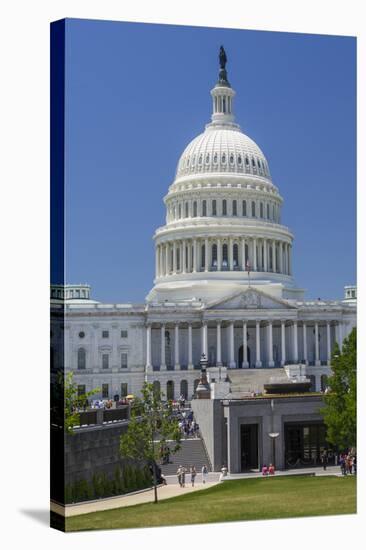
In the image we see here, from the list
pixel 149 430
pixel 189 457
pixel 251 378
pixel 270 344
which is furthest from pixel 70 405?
pixel 270 344

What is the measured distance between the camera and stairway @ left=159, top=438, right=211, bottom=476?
4819cm

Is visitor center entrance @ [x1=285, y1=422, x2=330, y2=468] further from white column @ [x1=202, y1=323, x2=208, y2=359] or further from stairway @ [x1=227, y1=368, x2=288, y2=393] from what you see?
white column @ [x1=202, y1=323, x2=208, y2=359]

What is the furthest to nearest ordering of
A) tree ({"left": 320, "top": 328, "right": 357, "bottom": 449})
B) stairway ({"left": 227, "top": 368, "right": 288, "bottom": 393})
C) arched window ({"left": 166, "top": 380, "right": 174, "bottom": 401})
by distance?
1. arched window ({"left": 166, "top": 380, "right": 174, "bottom": 401})
2. stairway ({"left": 227, "top": 368, "right": 288, "bottom": 393})
3. tree ({"left": 320, "top": 328, "right": 357, "bottom": 449})

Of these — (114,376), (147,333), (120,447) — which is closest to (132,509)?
(120,447)

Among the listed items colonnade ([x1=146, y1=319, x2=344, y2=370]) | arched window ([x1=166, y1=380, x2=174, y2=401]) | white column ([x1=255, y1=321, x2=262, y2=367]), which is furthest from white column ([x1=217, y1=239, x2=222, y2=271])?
arched window ([x1=166, y1=380, x2=174, y2=401])

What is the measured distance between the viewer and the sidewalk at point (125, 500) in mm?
32312

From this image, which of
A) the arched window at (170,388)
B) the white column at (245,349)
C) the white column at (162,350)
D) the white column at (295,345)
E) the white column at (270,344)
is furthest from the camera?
the white column at (295,345)

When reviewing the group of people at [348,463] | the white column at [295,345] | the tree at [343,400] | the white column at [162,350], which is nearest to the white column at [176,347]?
the white column at [162,350]

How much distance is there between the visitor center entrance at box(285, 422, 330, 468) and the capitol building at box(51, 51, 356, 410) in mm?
31704

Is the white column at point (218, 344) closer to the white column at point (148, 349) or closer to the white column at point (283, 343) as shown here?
the white column at point (283, 343)

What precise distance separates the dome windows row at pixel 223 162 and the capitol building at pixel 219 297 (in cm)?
11

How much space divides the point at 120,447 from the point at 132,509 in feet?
19.1

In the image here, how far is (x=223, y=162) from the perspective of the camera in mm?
100438

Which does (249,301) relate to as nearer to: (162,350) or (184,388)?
(162,350)
